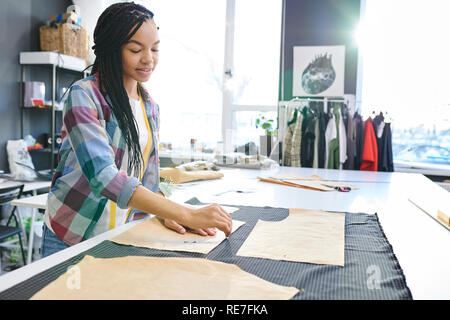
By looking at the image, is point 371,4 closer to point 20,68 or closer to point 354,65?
point 354,65

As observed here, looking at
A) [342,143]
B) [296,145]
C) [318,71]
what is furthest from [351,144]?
[318,71]

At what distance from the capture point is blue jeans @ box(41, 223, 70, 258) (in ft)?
3.89

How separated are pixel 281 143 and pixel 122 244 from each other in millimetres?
3279

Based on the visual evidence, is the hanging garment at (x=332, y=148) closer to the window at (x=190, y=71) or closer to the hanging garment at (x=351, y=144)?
the hanging garment at (x=351, y=144)

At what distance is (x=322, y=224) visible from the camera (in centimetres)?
118

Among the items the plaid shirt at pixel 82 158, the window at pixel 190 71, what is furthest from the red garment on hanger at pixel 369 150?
the plaid shirt at pixel 82 158

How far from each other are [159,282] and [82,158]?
416 mm

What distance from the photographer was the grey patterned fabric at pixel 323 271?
2.34 ft

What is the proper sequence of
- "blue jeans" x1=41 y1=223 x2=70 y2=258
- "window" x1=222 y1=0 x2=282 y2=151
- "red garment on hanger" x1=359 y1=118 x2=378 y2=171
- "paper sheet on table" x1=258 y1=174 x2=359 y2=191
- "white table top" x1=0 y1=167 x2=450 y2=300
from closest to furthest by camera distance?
"white table top" x1=0 y1=167 x2=450 y2=300 < "blue jeans" x1=41 y1=223 x2=70 y2=258 < "paper sheet on table" x1=258 y1=174 x2=359 y2=191 < "red garment on hanger" x1=359 y1=118 x2=378 y2=171 < "window" x1=222 y1=0 x2=282 y2=151

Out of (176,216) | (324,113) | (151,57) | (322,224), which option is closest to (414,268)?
(322,224)

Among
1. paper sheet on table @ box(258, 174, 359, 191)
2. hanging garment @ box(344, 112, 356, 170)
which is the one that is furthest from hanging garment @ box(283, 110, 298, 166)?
paper sheet on table @ box(258, 174, 359, 191)

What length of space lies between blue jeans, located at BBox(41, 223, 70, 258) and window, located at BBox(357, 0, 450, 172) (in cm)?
376

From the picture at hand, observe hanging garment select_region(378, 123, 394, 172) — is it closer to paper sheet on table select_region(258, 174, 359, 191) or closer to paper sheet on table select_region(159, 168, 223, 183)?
paper sheet on table select_region(258, 174, 359, 191)

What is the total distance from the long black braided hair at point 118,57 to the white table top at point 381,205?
0.86 feet
